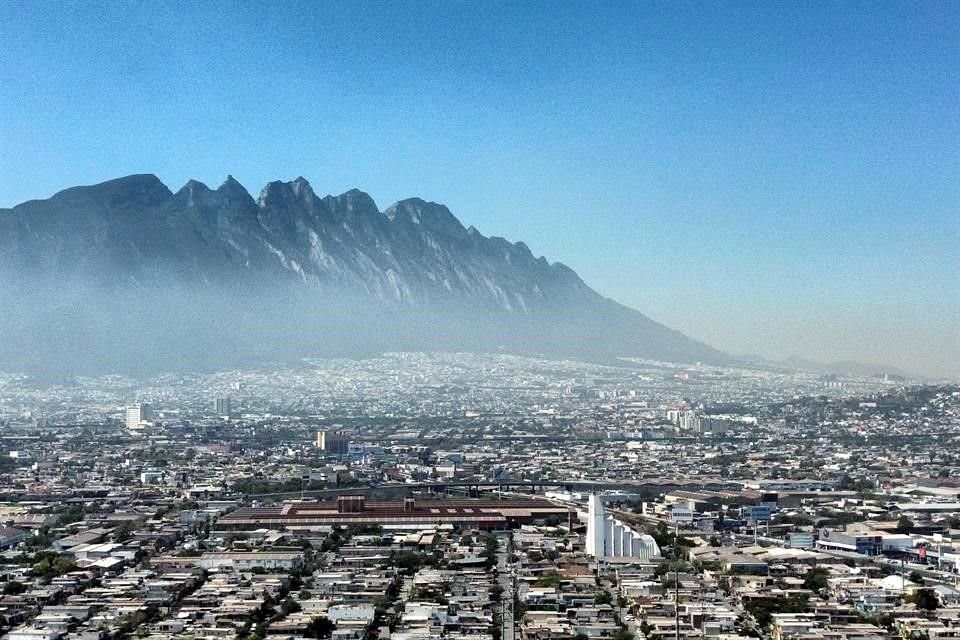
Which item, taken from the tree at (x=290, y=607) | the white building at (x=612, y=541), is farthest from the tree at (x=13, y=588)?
the white building at (x=612, y=541)

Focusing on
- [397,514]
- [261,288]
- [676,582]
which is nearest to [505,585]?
[676,582]

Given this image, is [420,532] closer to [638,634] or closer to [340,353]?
[638,634]

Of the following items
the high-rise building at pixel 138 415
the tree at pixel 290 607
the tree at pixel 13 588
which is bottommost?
the tree at pixel 13 588

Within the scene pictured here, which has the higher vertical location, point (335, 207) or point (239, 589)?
point (335, 207)

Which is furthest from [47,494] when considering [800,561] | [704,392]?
[704,392]

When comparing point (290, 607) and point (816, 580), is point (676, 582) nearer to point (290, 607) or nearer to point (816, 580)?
point (816, 580)

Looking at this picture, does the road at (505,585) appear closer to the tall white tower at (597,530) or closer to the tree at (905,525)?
the tall white tower at (597,530)

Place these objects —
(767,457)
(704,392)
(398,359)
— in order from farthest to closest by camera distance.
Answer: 1. (398,359)
2. (704,392)
3. (767,457)

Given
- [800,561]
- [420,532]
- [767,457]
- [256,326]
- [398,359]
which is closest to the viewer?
[800,561]
